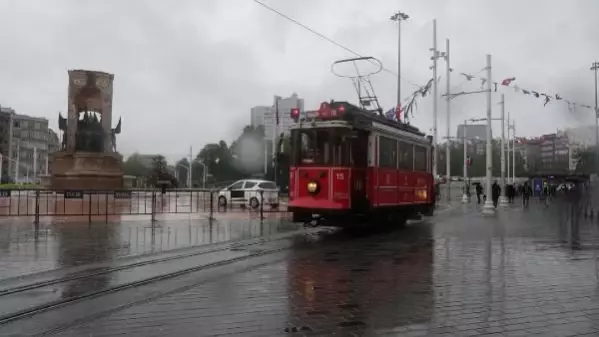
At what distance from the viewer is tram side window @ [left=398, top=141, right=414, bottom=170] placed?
1833 centimetres

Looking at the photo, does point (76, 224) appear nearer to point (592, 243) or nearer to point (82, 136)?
point (592, 243)

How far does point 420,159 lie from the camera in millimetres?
20219

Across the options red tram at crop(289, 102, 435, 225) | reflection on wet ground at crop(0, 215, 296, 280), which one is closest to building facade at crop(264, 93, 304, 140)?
reflection on wet ground at crop(0, 215, 296, 280)

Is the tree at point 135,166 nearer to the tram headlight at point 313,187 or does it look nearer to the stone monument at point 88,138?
the stone monument at point 88,138

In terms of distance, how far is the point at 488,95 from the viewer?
93.8ft

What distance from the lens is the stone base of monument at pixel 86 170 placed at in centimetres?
4453

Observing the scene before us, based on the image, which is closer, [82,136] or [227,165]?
[82,136]

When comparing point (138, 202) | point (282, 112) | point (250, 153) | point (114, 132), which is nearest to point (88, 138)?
point (114, 132)

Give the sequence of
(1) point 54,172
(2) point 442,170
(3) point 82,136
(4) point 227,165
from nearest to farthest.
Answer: (1) point 54,172 < (3) point 82,136 < (4) point 227,165 < (2) point 442,170

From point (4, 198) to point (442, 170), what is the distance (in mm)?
83396

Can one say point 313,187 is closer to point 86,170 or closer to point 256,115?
point 86,170

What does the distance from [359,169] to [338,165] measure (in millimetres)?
684

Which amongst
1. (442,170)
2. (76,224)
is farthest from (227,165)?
(76,224)

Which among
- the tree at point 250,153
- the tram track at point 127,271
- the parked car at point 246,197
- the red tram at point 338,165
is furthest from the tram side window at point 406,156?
the tree at point 250,153
